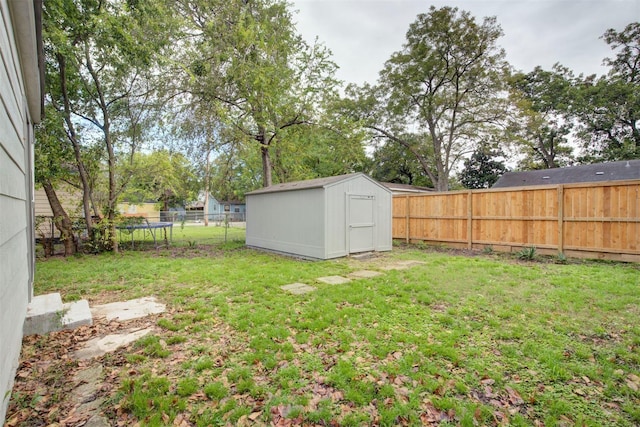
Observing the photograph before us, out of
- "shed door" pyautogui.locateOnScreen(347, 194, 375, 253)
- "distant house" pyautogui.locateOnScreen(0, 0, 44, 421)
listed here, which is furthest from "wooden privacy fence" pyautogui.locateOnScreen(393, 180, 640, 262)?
"distant house" pyautogui.locateOnScreen(0, 0, 44, 421)

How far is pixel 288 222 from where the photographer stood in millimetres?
8305

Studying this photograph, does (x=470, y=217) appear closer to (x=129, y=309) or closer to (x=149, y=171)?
(x=129, y=309)

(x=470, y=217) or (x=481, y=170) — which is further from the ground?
(x=481, y=170)

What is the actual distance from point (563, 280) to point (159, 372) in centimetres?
578

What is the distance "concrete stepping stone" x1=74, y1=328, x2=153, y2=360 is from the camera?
2.71 meters

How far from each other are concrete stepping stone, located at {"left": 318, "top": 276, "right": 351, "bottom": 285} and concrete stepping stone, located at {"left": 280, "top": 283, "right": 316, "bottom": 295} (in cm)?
43

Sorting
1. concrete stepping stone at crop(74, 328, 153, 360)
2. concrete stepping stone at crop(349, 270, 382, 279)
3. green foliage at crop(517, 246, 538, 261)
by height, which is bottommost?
concrete stepping stone at crop(74, 328, 153, 360)

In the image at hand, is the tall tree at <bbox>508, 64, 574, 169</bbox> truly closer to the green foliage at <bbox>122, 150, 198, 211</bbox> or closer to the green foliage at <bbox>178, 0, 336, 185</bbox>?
the green foliage at <bbox>178, 0, 336, 185</bbox>

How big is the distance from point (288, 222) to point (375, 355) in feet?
19.5

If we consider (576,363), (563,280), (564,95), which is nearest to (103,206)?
(576,363)

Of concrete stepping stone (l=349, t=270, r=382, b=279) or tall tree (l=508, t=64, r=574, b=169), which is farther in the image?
tall tree (l=508, t=64, r=574, b=169)

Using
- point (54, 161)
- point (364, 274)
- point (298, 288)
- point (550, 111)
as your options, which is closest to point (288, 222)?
point (364, 274)

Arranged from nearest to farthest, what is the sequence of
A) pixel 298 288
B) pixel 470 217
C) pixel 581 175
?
pixel 298 288 → pixel 470 217 → pixel 581 175

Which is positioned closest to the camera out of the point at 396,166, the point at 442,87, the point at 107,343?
the point at 107,343
